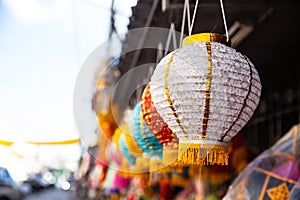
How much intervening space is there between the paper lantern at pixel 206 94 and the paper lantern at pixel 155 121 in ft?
0.65

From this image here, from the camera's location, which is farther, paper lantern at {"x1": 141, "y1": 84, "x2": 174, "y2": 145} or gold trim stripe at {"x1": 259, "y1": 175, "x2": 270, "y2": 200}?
gold trim stripe at {"x1": 259, "y1": 175, "x2": 270, "y2": 200}

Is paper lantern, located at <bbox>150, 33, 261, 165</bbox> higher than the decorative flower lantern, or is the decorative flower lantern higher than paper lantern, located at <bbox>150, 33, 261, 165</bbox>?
paper lantern, located at <bbox>150, 33, 261, 165</bbox>

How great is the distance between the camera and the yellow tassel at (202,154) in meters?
1.22

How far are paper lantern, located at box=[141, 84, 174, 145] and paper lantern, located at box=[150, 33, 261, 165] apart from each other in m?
0.20

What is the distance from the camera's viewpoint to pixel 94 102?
5.04 m

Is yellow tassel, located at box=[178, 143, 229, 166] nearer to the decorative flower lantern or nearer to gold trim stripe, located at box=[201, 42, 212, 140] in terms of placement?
gold trim stripe, located at box=[201, 42, 212, 140]

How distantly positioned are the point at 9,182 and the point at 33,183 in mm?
8848

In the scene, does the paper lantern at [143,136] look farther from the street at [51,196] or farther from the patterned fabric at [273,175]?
the street at [51,196]

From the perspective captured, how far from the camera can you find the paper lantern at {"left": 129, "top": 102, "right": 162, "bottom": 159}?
69.2 inches

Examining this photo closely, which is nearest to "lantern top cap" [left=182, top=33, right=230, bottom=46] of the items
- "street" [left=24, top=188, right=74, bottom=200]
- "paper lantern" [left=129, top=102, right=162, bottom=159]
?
"paper lantern" [left=129, top=102, right=162, bottom=159]

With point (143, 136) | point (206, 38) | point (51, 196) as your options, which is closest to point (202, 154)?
point (206, 38)

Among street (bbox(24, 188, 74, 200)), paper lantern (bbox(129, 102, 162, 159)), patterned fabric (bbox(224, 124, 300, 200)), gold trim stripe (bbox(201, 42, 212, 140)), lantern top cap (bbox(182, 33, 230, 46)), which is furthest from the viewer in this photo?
street (bbox(24, 188, 74, 200))

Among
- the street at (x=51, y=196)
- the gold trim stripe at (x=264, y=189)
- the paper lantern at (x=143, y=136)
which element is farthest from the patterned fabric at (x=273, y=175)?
the street at (x=51, y=196)

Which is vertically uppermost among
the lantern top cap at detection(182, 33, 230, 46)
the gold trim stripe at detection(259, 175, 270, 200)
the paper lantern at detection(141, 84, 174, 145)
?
the lantern top cap at detection(182, 33, 230, 46)
